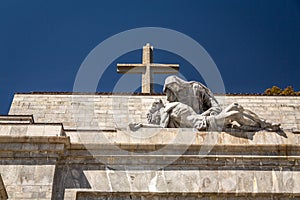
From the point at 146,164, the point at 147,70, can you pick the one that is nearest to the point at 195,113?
the point at 146,164

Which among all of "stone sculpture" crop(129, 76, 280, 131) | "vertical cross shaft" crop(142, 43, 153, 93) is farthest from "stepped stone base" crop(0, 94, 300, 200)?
"vertical cross shaft" crop(142, 43, 153, 93)

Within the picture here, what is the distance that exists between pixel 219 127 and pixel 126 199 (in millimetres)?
2873

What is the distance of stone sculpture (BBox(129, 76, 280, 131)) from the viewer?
12969mm

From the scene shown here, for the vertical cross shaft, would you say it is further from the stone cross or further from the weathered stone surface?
the weathered stone surface

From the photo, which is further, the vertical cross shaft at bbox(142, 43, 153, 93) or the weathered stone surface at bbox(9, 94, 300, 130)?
the vertical cross shaft at bbox(142, 43, 153, 93)

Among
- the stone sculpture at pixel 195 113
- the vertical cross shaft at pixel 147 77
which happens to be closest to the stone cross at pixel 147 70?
the vertical cross shaft at pixel 147 77

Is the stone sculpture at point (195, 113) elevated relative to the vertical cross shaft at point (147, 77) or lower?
lower

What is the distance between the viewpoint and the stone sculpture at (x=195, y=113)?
13.0 m

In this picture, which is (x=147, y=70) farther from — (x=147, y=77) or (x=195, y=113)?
(x=195, y=113)

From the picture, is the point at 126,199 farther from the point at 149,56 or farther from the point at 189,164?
the point at 149,56

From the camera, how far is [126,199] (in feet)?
38.2

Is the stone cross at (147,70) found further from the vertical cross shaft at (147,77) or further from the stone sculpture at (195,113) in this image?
the stone sculpture at (195,113)

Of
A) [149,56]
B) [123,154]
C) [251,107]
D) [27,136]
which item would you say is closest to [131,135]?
[123,154]

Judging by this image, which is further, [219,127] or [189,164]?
[219,127]
